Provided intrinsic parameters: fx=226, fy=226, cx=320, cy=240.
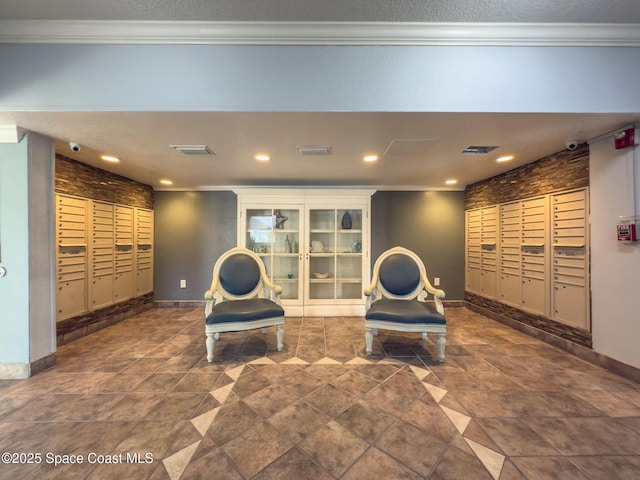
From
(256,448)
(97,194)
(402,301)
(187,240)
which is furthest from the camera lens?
(187,240)

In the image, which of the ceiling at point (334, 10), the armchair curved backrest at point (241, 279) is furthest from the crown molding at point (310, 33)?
the armchair curved backrest at point (241, 279)

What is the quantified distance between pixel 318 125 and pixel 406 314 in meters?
1.85

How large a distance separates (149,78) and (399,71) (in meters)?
1.72

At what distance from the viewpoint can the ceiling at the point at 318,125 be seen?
1.40 metres

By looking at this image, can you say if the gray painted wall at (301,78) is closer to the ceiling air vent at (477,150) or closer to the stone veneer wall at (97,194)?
the ceiling air vent at (477,150)

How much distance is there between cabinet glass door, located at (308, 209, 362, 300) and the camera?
3609 millimetres

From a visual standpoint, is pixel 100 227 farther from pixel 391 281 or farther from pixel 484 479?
pixel 484 479

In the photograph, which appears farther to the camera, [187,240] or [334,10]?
[187,240]

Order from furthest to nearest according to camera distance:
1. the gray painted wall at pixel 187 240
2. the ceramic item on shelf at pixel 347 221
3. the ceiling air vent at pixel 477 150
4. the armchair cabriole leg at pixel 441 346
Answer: the gray painted wall at pixel 187 240, the ceramic item on shelf at pixel 347 221, the ceiling air vent at pixel 477 150, the armchair cabriole leg at pixel 441 346

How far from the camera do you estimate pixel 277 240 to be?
145 inches

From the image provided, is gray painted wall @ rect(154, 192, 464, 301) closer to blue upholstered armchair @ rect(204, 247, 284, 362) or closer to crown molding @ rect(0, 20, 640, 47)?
blue upholstered armchair @ rect(204, 247, 284, 362)

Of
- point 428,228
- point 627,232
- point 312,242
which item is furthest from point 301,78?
point 428,228

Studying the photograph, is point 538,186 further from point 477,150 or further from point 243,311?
point 243,311

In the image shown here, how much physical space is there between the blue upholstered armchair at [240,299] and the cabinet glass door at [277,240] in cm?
78
